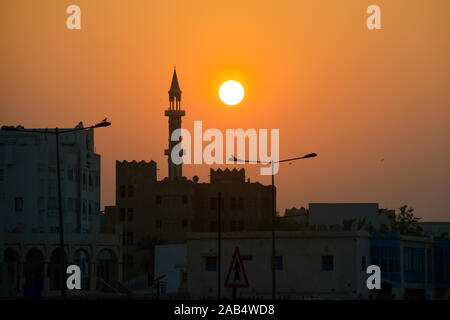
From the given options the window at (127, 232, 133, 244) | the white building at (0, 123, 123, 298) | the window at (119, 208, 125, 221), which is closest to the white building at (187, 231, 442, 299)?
the white building at (0, 123, 123, 298)

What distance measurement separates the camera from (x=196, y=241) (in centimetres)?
8344

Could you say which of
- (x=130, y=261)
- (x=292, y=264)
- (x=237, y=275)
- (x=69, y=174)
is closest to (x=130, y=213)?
(x=130, y=261)

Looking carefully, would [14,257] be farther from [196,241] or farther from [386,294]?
[386,294]

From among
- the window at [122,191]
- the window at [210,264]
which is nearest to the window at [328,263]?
the window at [210,264]

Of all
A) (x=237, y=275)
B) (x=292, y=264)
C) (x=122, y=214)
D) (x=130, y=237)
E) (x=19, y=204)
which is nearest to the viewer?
(x=237, y=275)

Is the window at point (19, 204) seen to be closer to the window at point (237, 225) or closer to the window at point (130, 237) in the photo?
the window at point (130, 237)

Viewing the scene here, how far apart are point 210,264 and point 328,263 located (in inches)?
386

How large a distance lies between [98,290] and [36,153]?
67.3 ft

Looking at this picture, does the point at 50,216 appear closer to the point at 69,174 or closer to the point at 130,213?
the point at 69,174

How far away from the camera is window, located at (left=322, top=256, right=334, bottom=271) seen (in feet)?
268

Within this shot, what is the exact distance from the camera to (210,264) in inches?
3255

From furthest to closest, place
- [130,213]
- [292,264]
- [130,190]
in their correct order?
1. [130,190]
2. [130,213]
3. [292,264]
